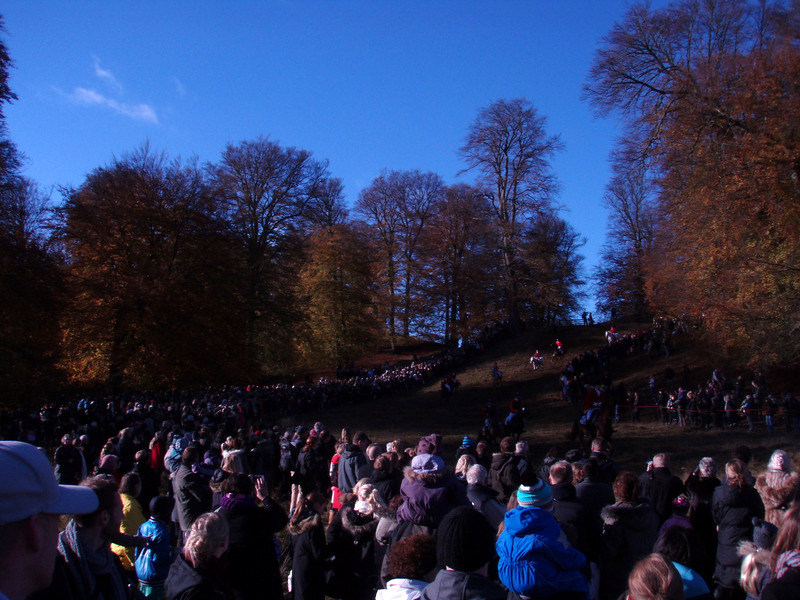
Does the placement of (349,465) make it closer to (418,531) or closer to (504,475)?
(504,475)

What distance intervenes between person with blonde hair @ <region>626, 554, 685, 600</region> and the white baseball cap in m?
2.30

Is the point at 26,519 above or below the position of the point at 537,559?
above

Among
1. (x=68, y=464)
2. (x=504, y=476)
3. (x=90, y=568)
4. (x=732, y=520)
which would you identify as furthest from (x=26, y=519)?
(x=68, y=464)

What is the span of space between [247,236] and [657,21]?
21387 millimetres

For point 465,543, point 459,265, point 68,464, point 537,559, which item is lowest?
point 68,464

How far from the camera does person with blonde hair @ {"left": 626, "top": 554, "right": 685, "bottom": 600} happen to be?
239cm

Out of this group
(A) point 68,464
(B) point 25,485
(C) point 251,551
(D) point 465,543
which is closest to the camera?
(B) point 25,485

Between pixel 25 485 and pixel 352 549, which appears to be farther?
pixel 352 549

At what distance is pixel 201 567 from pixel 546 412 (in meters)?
19.2

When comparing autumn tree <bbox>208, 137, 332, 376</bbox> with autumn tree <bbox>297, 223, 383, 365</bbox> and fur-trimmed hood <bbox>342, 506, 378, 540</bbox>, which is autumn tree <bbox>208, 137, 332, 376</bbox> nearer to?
autumn tree <bbox>297, 223, 383, 365</bbox>

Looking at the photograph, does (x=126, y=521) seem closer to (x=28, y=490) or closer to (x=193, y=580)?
(x=193, y=580)

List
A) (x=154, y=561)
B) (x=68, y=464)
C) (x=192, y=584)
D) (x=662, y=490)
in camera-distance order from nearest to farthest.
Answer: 1. (x=192, y=584)
2. (x=154, y=561)
3. (x=662, y=490)
4. (x=68, y=464)

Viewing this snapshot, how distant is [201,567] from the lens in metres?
2.90

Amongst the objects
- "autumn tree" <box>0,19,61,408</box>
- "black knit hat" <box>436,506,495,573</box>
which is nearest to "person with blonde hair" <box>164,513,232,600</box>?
"black knit hat" <box>436,506,495,573</box>
